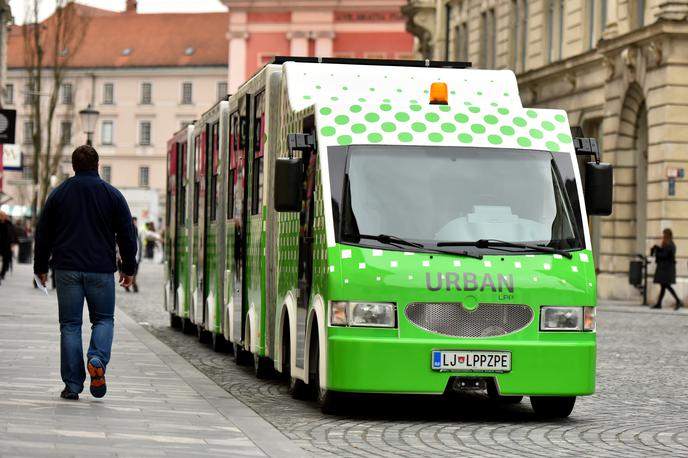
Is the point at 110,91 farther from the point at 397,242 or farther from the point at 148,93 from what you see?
the point at 397,242

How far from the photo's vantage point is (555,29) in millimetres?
43844

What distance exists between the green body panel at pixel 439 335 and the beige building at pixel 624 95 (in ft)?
80.3

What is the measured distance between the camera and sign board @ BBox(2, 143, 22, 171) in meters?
37.1

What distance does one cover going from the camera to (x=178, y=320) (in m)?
24.3

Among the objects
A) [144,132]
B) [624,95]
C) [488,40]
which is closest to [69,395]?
[624,95]

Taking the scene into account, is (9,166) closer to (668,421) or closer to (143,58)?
(668,421)

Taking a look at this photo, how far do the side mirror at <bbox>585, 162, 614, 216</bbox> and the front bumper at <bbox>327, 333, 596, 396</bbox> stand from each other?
1075mm

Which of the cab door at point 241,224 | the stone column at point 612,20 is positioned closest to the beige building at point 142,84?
the stone column at point 612,20

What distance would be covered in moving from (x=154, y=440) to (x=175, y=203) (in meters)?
14.1

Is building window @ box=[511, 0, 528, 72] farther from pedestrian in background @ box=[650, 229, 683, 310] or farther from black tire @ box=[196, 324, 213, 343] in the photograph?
black tire @ box=[196, 324, 213, 343]

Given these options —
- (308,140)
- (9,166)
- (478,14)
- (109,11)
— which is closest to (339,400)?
(308,140)

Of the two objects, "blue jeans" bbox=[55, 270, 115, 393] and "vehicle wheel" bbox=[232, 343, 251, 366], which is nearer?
"blue jeans" bbox=[55, 270, 115, 393]

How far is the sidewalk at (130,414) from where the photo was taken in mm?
9617

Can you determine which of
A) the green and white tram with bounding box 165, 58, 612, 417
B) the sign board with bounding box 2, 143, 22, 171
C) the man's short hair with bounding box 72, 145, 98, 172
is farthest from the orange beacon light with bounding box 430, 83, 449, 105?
the sign board with bounding box 2, 143, 22, 171
